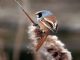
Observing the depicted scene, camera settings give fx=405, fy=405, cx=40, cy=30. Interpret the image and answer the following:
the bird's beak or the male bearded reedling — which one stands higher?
the bird's beak

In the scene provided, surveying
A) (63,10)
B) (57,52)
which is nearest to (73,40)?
(63,10)

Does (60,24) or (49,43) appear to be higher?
(49,43)

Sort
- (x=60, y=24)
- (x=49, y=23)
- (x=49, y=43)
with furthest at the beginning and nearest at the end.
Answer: (x=60, y=24) → (x=49, y=43) → (x=49, y=23)

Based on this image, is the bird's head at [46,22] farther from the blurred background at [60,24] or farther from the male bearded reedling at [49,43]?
the blurred background at [60,24]

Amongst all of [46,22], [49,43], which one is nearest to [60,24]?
[49,43]

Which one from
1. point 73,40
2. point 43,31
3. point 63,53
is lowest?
point 73,40

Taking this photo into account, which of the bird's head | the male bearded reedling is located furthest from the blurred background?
the bird's head

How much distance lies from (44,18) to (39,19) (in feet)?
0.06

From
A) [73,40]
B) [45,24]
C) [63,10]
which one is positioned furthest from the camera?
[63,10]

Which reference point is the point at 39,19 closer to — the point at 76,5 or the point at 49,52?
the point at 49,52

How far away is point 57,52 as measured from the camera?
1.32 metres

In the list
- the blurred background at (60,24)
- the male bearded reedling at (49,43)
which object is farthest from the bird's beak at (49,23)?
the blurred background at (60,24)

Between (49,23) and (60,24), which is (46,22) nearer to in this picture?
(49,23)

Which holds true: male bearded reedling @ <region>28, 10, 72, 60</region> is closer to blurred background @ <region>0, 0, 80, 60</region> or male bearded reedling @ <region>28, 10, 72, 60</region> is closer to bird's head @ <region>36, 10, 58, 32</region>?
bird's head @ <region>36, 10, 58, 32</region>
